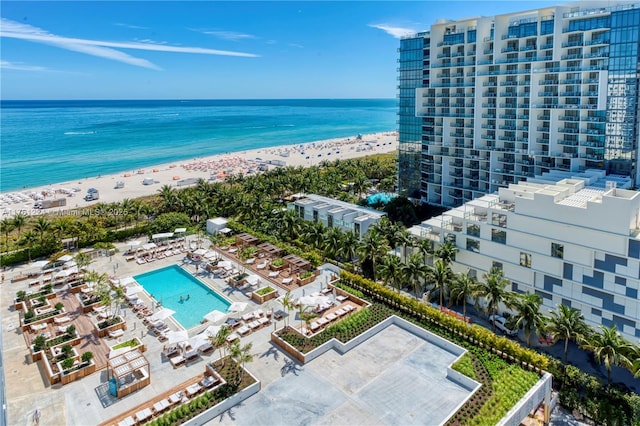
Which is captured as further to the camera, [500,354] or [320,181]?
[320,181]

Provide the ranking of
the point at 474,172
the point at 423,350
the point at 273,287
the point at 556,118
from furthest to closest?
the point at 474,172 → the point at 556,118 → the point at 273,287 → the point at 423,350

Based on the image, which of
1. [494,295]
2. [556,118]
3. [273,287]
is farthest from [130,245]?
[556,118]

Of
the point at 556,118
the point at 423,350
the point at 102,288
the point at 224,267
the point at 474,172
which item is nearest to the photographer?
the point at 423,350

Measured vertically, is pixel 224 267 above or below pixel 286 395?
above

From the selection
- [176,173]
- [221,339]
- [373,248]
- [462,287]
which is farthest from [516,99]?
[176,173]

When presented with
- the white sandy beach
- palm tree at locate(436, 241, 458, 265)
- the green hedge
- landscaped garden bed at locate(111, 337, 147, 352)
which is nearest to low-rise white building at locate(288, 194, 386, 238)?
the green hedge

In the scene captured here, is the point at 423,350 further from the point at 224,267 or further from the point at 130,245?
the point at 130,245

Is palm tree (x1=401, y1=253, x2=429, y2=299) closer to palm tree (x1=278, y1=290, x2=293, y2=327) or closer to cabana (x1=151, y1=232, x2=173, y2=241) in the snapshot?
palm tree (x1=278, y1=290, x2=293, y2=327)
